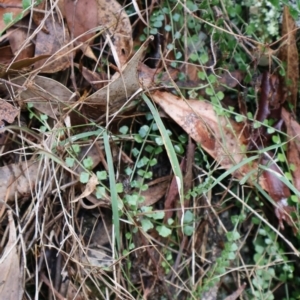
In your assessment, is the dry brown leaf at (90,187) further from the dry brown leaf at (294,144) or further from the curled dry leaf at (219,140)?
the dry brown leaf at (294,144)

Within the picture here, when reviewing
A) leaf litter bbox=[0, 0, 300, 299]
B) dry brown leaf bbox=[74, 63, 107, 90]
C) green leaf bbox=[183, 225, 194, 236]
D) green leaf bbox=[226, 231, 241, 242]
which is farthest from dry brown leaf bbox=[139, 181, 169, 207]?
dry brown leaf bbox=[74, 63, 107, 90]

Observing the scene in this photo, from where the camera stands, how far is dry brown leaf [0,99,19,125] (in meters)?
1.34

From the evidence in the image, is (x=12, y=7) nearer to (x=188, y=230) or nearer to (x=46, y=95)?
(x=46, y=95)

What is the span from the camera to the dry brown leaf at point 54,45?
1431mm

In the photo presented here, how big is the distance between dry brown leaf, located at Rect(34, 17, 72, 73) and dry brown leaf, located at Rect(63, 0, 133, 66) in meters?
0.03

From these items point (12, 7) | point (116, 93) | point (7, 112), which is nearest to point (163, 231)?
point (116, 93)

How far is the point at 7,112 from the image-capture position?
134 centimetres

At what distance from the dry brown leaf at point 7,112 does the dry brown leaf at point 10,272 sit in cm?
30

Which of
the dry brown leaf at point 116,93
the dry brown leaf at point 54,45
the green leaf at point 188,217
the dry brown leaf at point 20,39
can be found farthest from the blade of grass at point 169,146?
the dry brown leaf at point 20,39

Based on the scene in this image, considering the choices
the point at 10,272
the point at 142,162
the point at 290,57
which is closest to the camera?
the point at 10,272

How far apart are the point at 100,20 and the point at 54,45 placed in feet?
0.53

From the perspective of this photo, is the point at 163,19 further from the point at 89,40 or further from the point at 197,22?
the point at 89,40

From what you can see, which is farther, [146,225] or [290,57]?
[290,57]

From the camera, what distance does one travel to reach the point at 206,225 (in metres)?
1.47
